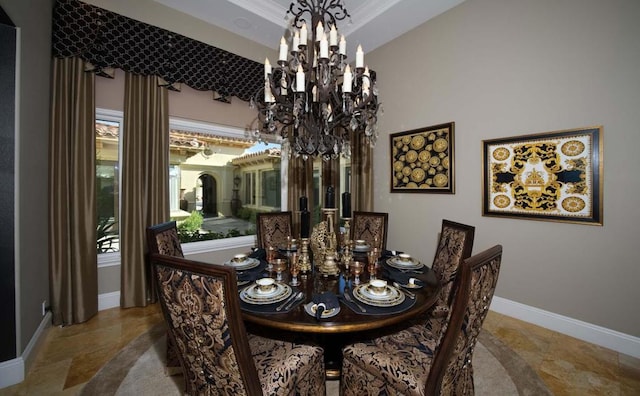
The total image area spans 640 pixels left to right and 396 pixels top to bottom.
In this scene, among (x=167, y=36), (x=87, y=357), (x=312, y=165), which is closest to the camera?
(x=87, y=357)

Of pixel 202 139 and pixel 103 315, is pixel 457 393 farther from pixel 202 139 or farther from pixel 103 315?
pixel 202 139

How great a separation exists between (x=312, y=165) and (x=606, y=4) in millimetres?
3402

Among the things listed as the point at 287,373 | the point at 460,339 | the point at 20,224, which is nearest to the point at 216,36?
the point at 20,224

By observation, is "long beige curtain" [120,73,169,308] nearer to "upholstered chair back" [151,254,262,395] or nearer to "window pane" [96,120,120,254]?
"window pane" [96,120,120,254]

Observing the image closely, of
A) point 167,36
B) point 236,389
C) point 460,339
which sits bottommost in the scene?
point 236,389

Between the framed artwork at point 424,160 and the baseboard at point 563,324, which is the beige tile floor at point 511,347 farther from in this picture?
the framed artwork at point 424,160

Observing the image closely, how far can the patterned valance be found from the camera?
234 cm

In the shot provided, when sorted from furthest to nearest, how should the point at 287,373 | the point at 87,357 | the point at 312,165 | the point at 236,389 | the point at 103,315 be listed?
1. the point at 312,165
2. the point at 103,315
3. the point at 87,357
4. the point at 287,373
5. the point at 236,389

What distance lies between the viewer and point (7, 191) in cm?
172

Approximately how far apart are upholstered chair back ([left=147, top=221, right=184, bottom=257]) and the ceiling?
2738 millimetres

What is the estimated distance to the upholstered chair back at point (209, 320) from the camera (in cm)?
92

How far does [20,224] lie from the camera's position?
5.82ft

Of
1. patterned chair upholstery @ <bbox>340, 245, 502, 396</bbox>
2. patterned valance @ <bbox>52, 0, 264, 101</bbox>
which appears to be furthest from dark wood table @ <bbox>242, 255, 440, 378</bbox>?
patterned valance @ <bbox>52, 0, 264, 101</bbox>

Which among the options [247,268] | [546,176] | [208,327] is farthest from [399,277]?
[546,176]
